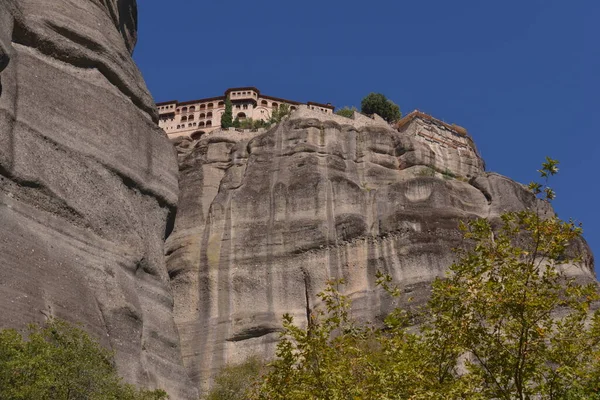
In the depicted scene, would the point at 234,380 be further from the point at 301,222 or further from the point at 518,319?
the point at 518,319

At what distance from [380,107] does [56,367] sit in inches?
2400

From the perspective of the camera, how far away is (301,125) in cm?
5569

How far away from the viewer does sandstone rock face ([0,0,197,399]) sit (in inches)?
1182

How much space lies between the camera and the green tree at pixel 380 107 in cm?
8094

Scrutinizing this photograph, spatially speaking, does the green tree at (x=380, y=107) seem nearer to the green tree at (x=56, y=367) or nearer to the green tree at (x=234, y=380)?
the green tree at (x=234, y=380)

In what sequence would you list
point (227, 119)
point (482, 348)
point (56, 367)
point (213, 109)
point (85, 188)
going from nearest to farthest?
1. point (482, 348)
2. point (56, 367)
3. point (85, 188)
4. point (227, 119)
5. point (213, 109)

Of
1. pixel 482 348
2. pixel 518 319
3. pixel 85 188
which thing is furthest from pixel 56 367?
pixel 85 188

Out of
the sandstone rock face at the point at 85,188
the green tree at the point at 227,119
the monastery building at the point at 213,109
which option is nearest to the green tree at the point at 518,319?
the sandstone rock face at the point at 85,188

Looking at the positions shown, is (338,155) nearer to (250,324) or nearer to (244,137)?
(244,137)

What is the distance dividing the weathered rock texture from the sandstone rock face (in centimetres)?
851

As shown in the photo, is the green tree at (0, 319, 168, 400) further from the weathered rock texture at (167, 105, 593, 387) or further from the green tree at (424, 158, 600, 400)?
the weathered rock texture at (167, 105, 593, 387)

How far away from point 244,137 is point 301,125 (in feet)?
15.1

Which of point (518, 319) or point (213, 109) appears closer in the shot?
point (518, 319)

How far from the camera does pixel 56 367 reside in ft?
74.9
